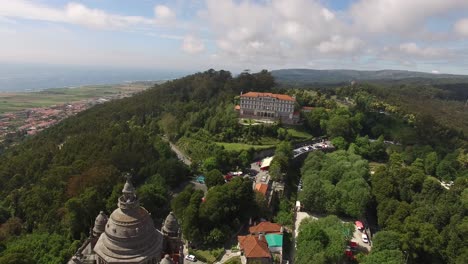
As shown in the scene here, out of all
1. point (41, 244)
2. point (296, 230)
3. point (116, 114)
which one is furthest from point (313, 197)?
point (116, 114)

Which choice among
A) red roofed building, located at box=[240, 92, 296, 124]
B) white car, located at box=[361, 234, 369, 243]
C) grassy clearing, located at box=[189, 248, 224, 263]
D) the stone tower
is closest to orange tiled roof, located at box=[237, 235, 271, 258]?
grassy clearing, located at box=[189, 248, 224, 263]

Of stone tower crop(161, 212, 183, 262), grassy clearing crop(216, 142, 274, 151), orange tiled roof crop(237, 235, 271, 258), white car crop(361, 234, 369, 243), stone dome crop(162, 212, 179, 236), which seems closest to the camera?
stone tower crop(161, 212, 183, 262)

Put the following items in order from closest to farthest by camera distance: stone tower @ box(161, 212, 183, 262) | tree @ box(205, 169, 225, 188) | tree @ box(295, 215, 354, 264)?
1. stone tower @ box(161, 212, 183, 262)
2. tree @ box(295, 215, 354, 264)
3. tree @ box(205, 169, 225, 188)

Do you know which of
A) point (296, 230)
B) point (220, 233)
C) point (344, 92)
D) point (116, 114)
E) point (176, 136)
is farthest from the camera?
point (344, 92)

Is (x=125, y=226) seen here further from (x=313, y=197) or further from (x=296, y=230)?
(x=313, y=197)

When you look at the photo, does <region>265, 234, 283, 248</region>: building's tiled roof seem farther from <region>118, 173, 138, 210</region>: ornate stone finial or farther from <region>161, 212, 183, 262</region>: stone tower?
<region>118, 173, 138, 210</region>: ornate stone finial

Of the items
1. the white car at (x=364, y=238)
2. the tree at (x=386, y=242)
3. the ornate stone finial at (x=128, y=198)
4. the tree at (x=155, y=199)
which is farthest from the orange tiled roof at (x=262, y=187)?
the ornate stone finial at (x=128, y=198)
